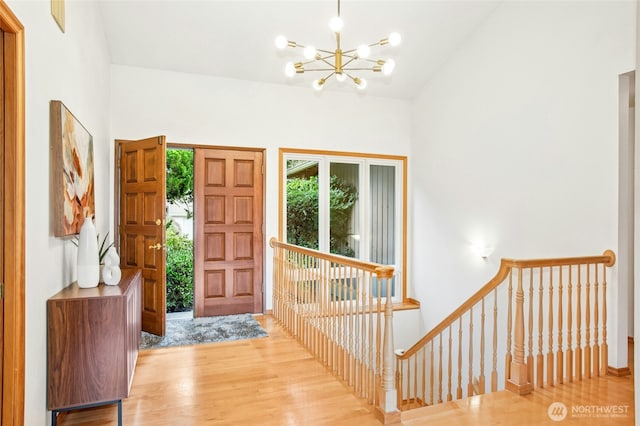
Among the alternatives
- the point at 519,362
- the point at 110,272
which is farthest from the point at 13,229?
the point at 519,362

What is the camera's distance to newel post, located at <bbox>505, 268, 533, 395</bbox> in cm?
290

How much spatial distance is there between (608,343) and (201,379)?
3.49 m

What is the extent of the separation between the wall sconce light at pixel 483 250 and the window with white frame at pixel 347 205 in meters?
1.44

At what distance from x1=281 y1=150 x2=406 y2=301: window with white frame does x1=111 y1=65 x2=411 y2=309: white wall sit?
21 centimetres

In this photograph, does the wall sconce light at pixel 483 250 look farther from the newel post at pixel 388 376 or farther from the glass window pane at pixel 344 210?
the newel post at pixel 388 376

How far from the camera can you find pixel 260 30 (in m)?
4.47

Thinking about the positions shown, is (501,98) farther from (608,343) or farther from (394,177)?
(608,343)

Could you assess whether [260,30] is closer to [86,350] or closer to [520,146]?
[520,146]

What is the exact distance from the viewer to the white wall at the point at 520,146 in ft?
11.4

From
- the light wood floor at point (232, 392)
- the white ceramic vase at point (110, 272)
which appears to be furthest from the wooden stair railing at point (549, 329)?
the white ceramic vase at point (110, 272)

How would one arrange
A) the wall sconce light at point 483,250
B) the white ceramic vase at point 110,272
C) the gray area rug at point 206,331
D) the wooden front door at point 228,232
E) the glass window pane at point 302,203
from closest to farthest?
the white ceramic vase at point 110,272, the gray area rug at point 206,331, the wall sconce light at point 483,250, the wooden front door at point 228,232, the glass window pane at point 302,203

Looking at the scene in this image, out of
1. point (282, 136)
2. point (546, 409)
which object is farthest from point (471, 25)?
point (546, 409)

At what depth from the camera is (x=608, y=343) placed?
11.0 feet

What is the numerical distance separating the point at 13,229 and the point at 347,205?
458 centimetres
